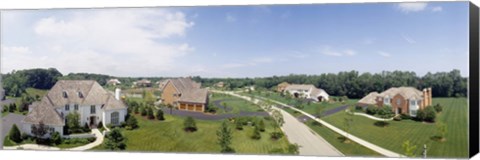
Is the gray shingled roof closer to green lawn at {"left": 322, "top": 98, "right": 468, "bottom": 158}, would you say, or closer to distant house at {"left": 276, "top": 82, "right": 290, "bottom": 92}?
distant house at {"left": 276, "top": 82, "right": 290, "bottom": 92}

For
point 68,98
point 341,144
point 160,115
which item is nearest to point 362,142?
point 341,144

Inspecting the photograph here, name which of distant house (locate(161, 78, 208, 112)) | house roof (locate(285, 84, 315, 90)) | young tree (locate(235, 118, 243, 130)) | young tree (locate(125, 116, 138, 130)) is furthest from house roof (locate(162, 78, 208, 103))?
house roof (locate(285, 84, 315, 90))

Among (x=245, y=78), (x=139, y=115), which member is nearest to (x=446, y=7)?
(x=245, y=78)

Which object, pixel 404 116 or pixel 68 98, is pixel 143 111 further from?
pixel 404 116

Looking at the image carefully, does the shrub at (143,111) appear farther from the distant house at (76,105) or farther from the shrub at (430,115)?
the shrub at (430,115)

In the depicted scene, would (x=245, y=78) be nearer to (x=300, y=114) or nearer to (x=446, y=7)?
(x=300, y=114)
